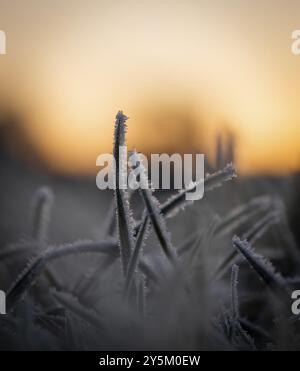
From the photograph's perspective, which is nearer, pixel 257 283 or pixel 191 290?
pixel 191 290

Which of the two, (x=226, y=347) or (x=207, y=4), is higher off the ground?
(x=207, y=4)

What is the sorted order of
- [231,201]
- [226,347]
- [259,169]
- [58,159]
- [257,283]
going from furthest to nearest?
[58,159] < [259,169] < [231,201] < [257,283] < [226,347]

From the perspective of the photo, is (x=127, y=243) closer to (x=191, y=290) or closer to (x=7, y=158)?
(x=191, y=290)

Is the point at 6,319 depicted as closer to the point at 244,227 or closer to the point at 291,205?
the point at 244,227

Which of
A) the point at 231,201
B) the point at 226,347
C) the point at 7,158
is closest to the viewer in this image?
the point at 226,347

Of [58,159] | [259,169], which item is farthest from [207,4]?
[58,159]

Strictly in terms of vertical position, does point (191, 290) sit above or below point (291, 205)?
below

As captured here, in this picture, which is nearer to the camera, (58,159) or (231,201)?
(231,201)
